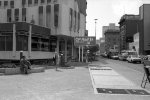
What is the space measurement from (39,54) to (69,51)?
1638cm

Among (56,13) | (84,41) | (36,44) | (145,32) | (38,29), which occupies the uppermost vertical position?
(145,32)

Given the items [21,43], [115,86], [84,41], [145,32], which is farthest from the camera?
[145,32]

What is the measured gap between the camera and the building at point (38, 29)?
32469 mm

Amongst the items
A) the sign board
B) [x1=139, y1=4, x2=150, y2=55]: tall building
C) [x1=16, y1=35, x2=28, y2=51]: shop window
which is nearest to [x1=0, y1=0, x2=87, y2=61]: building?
[x1=16, y1=35, x2=28, y2=51]: shop window

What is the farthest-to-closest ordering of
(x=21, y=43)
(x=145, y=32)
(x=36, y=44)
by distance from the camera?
(x=145, y=32) < (x=36, y=44) < (x=21, y=43)

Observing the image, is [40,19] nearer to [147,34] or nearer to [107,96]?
[107,96]

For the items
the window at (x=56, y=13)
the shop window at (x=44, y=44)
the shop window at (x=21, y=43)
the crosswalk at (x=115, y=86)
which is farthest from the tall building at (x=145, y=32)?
the crosswalk at (x=115, y=86)

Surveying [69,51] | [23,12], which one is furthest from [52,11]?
[69,51]

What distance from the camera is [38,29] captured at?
36594 millimetres

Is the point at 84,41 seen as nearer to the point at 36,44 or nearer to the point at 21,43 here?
the point at 36,44

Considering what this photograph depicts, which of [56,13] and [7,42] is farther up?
[56,13]

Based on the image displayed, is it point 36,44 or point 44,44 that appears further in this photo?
point 44,44

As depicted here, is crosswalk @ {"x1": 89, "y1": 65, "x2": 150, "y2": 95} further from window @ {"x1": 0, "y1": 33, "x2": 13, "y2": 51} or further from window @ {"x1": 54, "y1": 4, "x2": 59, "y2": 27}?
window @ {"x1": 54, "y1": 4, "x2": 59, "y2": 27}

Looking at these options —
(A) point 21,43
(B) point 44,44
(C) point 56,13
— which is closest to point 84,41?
(B) point 44,44
